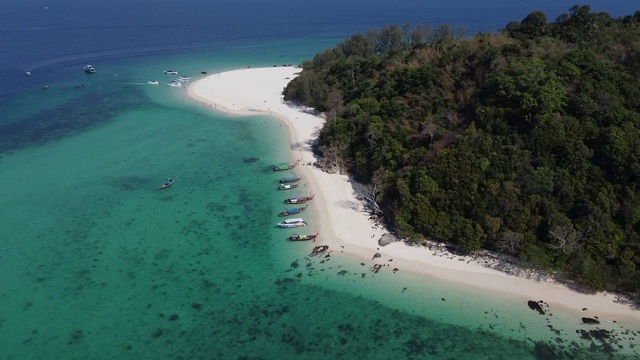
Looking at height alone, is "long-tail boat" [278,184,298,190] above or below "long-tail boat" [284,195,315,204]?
above

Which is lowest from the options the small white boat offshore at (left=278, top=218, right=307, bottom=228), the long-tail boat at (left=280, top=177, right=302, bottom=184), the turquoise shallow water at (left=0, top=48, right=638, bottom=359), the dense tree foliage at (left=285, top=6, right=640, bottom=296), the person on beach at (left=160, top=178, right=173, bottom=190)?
the turquoise shallow water at (left=0, top=48, right=638, bottom=359)

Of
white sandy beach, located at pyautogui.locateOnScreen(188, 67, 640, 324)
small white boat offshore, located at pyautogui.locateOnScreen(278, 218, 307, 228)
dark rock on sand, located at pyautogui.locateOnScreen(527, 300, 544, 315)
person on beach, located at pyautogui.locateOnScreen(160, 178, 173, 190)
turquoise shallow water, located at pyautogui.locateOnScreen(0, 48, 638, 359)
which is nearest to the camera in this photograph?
turquoise shallow water, located at pyautogui.locateOnScreen(0, 48, 638, 359)

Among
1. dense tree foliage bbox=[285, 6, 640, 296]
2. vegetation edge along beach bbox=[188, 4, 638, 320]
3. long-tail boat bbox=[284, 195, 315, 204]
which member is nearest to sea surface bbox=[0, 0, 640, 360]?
long-tail boat bbox=[284, 195, 315, 204]

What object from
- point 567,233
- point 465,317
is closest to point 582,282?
point 567,233

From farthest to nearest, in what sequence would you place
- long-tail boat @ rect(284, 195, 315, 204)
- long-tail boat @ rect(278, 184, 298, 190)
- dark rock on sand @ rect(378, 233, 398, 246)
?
long-tail boat @ rect(278, 184, 298, 190) → long-tail boat @ rect(284, 195, 315, 204) → dark rock on sand @ rect(378, 233, 398, 246)

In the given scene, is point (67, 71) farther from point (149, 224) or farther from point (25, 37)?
point (149, 224)

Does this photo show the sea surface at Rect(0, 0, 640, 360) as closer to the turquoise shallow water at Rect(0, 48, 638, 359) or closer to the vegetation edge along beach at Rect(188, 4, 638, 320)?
the turquoise shallow water at Rect(0, 48, 638, 359)

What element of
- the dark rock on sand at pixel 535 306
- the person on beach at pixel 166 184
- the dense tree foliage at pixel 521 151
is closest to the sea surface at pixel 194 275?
the dark rock on sand at pixel 535 306

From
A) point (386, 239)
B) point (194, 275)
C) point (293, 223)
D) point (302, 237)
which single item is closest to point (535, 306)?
point (386, 239)
